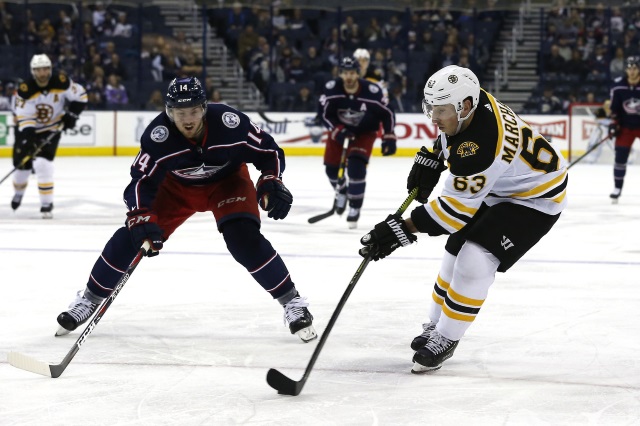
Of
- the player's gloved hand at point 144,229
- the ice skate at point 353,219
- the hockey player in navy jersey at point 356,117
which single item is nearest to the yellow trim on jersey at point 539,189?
the player's gloved hand at point 144,229

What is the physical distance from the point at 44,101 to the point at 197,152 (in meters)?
4.43

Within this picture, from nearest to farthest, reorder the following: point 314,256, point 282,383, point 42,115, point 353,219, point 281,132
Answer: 1. point 282,383
2. point 314,256
3. point 353,219
4. point 42,115
5. point 281,132

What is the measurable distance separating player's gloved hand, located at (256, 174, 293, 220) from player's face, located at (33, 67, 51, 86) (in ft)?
14.7

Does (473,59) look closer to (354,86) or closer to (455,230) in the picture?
(354,86)

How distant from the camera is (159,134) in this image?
3.34 metres

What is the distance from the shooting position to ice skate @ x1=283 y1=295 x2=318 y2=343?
346 centimetres

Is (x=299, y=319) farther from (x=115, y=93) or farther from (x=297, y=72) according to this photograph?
(x=297, y=72)

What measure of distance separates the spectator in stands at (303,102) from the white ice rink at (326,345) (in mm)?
7679

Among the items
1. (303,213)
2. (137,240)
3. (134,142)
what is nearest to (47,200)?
(303,213)

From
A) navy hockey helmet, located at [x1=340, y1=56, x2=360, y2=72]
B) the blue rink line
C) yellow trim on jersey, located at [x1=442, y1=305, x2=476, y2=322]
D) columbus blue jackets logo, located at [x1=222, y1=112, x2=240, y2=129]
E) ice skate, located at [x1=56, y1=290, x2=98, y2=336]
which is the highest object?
columbus blue jackets logo, located at [x1=222, y1=112, x2=240, y2=129]

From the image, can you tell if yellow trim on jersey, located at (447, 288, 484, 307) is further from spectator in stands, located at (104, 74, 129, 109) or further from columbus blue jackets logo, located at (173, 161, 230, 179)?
spectator in stands, located at (104, 74, 129, 109)

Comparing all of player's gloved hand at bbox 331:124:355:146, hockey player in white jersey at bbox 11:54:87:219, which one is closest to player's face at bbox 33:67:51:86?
hockey player in white jersey at bbox 11:54:87:219

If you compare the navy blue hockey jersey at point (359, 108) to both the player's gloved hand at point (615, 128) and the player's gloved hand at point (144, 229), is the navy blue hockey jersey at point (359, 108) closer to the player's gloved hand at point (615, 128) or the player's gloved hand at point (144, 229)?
the player's gloved hand at point (615, 128)

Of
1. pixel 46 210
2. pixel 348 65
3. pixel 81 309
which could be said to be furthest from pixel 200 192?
pixel 46 210
